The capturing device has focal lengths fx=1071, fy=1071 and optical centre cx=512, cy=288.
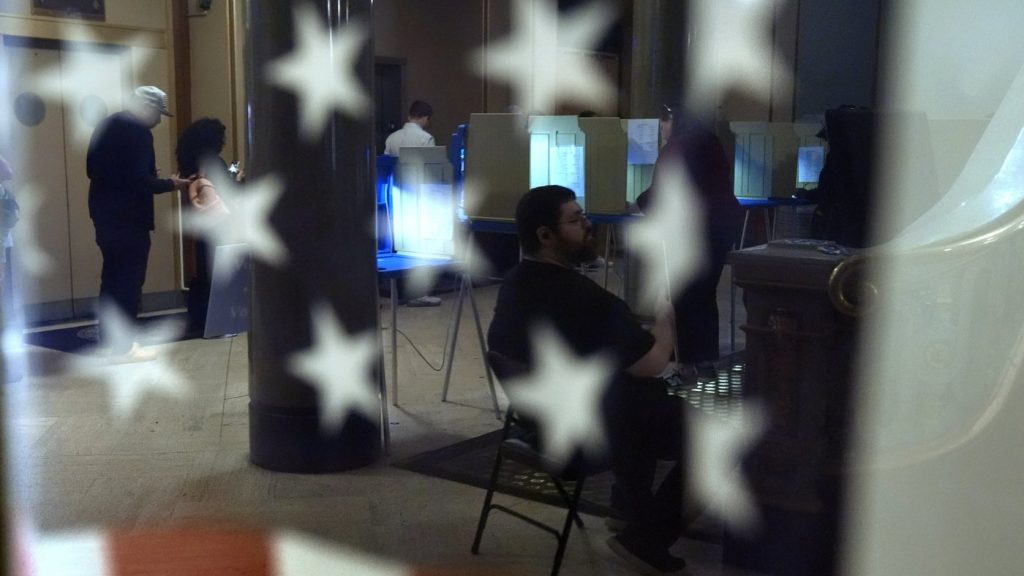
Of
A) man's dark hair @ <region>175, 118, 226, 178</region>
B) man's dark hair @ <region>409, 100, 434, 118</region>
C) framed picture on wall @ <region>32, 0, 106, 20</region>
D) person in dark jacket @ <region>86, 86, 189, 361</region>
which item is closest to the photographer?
person in dark jacket @ <region>86, 86, 189, 361</region>

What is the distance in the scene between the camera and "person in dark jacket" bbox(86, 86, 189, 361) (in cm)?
586

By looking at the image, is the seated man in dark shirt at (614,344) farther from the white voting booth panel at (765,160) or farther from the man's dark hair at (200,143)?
the white voting booth panel at (765,160)

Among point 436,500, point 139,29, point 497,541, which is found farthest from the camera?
point 139,29

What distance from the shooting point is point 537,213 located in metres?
3.28

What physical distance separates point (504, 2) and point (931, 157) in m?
7.06

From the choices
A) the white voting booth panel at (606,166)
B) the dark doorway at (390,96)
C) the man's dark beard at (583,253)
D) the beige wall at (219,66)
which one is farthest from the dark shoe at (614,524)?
the dark doorway at (390,96)

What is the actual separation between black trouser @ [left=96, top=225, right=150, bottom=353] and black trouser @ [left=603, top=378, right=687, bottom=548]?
372 cm

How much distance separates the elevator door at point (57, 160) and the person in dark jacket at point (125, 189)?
1487mm

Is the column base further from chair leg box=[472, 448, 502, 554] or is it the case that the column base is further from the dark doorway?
the dark doorway

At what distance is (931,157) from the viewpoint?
4.81 m

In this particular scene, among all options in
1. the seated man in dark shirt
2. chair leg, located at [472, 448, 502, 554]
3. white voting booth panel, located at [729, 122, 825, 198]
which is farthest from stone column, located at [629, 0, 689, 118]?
chair leg, located at [472, 448, 502, 554]

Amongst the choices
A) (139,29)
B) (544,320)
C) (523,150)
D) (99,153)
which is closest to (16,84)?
(139,29)

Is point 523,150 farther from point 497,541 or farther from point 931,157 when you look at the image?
point 497,541

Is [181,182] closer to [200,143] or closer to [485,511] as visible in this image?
[200,143]
